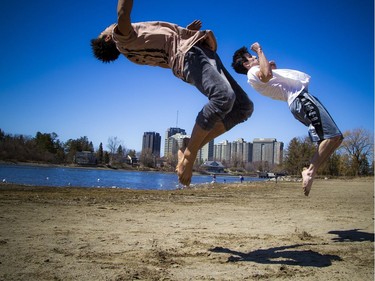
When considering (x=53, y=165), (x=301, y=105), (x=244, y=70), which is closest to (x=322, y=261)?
(x=301, y=105)

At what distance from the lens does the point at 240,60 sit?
4844 millimetres

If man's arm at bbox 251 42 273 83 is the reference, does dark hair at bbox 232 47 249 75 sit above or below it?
above

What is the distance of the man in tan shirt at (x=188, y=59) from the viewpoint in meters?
3.04

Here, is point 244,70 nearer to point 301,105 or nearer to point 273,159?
point 301,105

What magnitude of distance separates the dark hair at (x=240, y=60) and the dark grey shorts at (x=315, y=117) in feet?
3.45

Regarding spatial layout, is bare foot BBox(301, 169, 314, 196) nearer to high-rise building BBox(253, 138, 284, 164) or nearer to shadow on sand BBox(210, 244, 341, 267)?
shadow on sand BBox(210, 244, 341, 267)

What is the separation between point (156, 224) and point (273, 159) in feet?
590

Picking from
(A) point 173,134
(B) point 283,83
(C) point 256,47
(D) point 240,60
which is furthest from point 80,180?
(C) point 256,47

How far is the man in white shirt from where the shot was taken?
3996 millimetres

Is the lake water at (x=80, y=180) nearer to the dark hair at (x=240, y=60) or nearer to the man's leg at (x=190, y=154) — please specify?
the dark hair at (x=240, y=60)

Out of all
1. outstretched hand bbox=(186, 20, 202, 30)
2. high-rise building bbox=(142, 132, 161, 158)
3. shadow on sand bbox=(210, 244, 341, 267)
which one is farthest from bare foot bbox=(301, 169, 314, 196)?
high-rise building bbox=(142, 132, 161, 158)

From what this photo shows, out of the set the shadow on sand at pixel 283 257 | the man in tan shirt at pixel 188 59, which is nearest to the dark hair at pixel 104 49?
the man in tan shirt at pixel 188 59

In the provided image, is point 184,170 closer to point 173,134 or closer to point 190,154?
point 190,154

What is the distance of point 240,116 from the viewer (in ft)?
12.1
